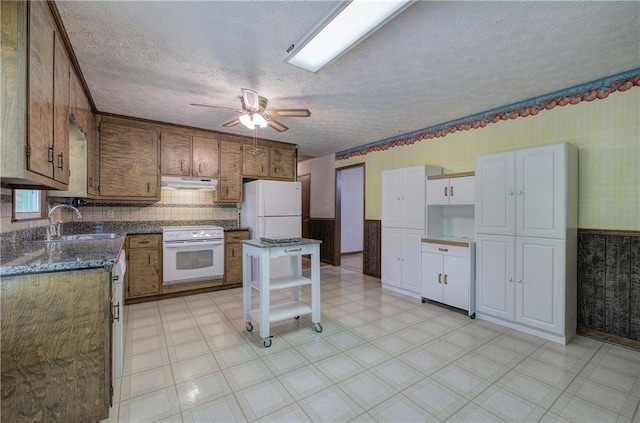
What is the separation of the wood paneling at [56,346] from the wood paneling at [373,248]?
408 centimetres

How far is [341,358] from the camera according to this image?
233cm

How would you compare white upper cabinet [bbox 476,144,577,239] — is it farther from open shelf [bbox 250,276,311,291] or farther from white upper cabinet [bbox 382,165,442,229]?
open shelf [bbox 250,276,311,291]

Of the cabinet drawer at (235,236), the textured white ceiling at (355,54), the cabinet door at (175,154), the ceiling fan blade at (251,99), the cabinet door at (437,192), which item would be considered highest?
the textured white ceiling at (355,54)

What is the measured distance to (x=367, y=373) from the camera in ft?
6.93

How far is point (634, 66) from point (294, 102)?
3.00 metres

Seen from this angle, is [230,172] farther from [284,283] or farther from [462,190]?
[462,190]

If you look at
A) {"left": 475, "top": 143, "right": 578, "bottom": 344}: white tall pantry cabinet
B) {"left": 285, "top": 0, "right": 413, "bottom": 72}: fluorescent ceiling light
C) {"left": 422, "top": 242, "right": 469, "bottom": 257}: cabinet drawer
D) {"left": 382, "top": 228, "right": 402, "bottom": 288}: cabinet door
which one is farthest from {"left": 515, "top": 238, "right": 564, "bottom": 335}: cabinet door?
{"left": 285, "top": 0, "right": 413, "bottom": 72}: fluorescent ceiling light

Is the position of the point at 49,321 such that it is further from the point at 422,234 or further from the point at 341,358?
the point at 422,234

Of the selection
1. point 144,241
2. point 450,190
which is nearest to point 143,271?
point 144,241

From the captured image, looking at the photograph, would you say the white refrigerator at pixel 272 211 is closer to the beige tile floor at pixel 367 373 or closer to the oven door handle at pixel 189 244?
the oven door handle at pixel 189 244

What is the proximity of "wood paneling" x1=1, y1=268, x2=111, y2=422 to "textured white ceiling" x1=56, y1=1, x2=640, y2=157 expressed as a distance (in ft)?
5.29

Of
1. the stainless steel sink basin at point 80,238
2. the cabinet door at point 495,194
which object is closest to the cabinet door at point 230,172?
the stainless steel sink basin at point 80,238

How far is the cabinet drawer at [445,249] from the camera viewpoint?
3.28 meters

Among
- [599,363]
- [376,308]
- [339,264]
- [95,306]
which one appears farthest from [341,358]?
[339,264]
